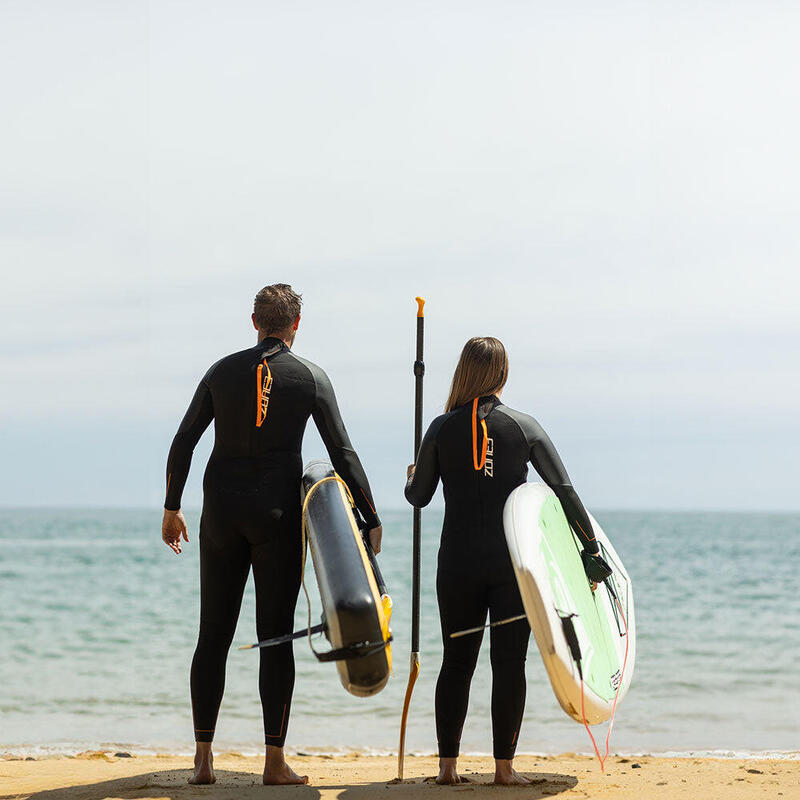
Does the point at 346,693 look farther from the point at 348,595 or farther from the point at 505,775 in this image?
the point at 348,595

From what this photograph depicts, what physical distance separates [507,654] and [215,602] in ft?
3.78

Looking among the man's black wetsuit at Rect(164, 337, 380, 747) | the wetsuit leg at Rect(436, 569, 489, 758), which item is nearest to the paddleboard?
the man's black wetsuit at Rect(164, 337, 380, 747)

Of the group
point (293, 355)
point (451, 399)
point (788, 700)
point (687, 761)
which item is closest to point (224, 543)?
point (293, 355)

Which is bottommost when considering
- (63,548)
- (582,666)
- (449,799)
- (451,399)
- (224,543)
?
(63,548)

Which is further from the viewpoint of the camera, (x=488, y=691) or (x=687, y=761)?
(x=488, y=691)

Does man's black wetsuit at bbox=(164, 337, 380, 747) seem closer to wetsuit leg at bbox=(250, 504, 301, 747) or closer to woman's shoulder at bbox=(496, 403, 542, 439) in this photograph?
wetsuit leg at bbox=(250, 504, 301, 747)

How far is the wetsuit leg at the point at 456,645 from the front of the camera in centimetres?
379

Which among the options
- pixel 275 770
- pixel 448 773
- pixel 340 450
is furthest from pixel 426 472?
pixel 275 770

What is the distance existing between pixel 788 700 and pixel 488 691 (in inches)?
95.5

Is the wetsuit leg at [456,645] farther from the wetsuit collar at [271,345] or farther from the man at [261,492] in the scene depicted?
the wetsuit collar at [271,345]

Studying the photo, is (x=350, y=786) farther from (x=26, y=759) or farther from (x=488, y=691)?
(x=488, y=691)

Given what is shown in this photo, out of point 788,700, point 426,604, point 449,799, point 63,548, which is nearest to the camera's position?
point 449,799

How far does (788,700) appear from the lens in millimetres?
8062

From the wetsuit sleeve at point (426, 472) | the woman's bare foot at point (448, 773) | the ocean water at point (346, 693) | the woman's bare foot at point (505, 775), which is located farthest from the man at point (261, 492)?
the ocean water at point (346, 693)
